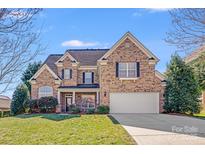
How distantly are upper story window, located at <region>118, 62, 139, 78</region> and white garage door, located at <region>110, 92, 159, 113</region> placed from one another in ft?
1.79

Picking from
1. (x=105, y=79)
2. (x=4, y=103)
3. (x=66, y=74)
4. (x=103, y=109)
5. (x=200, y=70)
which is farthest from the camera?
(x=105, y=79)

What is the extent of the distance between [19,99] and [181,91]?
4377 millimetres

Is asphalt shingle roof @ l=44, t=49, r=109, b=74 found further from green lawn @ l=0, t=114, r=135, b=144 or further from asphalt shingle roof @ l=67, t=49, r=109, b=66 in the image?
green lawn @ l=0, t=114, r=135, b=144

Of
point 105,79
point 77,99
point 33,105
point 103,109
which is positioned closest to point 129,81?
point 105,79

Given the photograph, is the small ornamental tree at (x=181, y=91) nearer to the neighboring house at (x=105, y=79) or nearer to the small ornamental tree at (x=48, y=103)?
the neighboring house at (x=105, y=79)

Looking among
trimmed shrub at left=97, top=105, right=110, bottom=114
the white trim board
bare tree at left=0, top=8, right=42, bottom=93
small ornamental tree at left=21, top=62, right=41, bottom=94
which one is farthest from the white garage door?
bare tree at left=0, top=8, right=42, bottom=93

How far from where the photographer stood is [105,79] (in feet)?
34.2

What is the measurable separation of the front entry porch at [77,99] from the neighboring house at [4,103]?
4.37ft

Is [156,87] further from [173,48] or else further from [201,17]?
[201,17]

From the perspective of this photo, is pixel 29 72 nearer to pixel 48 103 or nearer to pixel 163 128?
pixel 48 103

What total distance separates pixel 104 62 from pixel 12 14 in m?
3.22

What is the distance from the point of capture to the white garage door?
394 inches

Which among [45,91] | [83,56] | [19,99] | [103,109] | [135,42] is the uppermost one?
[135,42]
